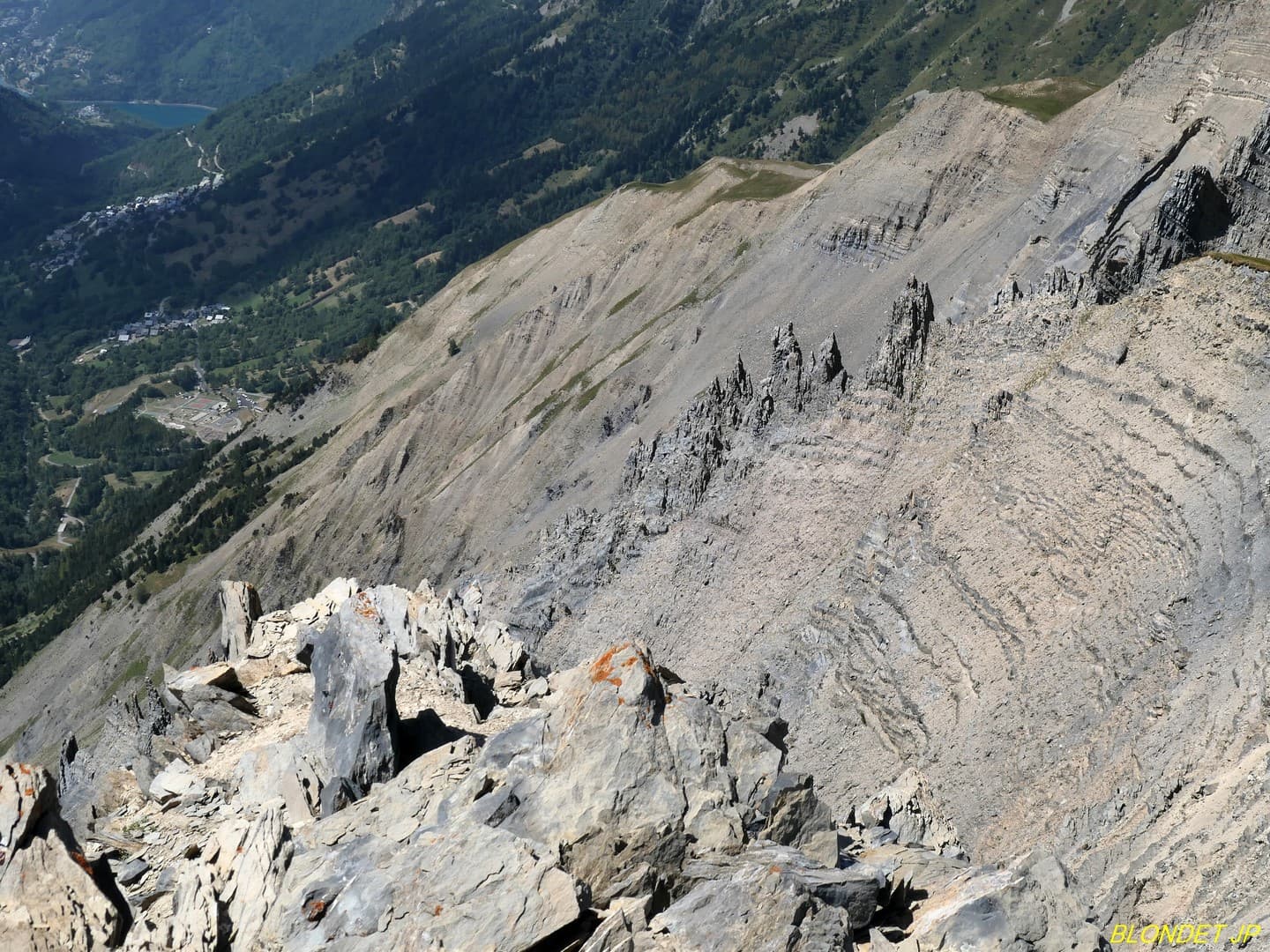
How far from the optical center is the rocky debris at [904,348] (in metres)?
57.3

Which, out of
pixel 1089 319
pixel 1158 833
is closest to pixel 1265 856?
pixel 1158 833

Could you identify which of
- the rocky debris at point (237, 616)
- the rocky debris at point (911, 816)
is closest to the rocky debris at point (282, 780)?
the rocky debris at point (237, 616)

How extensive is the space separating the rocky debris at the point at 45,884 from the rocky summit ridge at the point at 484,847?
0.03 m

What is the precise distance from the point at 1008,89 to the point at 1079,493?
62743 millimetres

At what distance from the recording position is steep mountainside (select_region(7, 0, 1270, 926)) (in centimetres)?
3469

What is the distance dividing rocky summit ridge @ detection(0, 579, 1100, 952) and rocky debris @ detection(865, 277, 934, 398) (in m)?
31.2

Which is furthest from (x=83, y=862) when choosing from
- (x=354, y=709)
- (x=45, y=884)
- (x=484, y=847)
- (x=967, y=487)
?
(x=967, y=487)

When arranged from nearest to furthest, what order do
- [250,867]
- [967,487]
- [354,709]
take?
[250,867]
[354,709]
[967,487]

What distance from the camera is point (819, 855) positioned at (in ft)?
76.3

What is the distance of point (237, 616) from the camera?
38938 mm

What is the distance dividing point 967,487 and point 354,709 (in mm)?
30439

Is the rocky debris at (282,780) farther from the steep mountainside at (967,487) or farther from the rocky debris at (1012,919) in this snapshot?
the steep mountainside at (967,487)

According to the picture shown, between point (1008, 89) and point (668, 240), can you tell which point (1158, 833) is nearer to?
point (1008, 89)

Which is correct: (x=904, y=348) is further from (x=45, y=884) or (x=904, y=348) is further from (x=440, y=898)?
(x=45, y=884)
